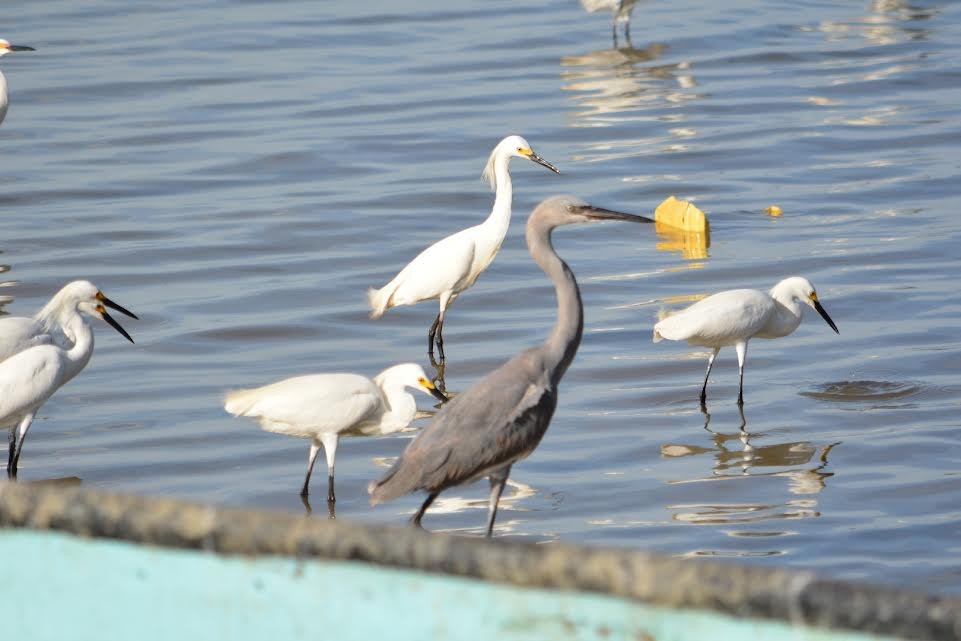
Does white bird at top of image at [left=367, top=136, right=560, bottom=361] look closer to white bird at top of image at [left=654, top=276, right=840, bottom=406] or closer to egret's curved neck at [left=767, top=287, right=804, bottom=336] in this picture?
white bird at top of image at [left=654, top=276, right=840, bottom=406]

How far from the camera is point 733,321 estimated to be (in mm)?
8664

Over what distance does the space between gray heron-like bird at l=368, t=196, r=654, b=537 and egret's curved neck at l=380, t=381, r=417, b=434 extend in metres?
0.93

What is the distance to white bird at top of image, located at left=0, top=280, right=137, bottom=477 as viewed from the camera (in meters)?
7.52

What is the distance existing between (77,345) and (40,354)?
1.22 feet

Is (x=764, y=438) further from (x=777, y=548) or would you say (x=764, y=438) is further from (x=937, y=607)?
(x=937, y=607)

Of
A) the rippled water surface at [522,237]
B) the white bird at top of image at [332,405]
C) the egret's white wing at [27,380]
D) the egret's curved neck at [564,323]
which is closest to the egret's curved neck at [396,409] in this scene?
the white bird at top of image at [332,405]

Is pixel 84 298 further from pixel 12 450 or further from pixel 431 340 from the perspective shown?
pixel 431 340

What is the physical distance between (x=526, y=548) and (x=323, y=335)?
7636mm

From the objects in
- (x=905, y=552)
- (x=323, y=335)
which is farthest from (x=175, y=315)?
(x=905, y=552)

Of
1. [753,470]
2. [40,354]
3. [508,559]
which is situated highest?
[508,559]

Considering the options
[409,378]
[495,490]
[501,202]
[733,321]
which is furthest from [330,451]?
[501,202]

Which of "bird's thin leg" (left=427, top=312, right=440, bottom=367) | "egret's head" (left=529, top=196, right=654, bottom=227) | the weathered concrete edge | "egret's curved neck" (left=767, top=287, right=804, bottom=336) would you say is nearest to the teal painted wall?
the weathered concrete edge

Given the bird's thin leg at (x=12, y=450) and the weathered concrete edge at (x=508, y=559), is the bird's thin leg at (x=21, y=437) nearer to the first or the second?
the bird's thin leg at (x=12, y=450)

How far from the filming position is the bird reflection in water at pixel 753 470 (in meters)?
7.16
